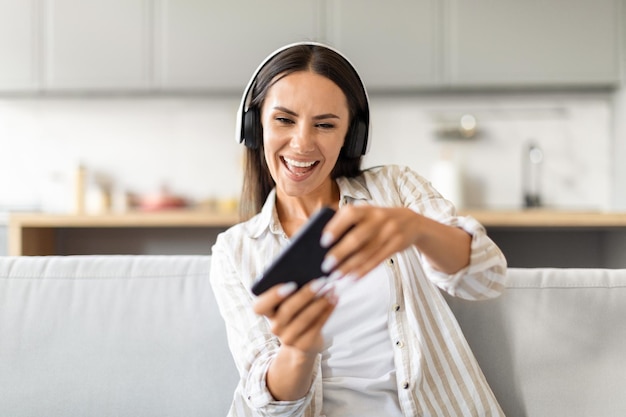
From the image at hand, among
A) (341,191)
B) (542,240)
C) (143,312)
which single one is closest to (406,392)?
(341,191)

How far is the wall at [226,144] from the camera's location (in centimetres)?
383

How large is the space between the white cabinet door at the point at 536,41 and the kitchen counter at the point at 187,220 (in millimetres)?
744

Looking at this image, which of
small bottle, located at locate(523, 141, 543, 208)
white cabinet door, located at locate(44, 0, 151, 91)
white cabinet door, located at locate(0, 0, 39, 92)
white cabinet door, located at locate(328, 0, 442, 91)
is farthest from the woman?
white cabinet door, located at locate(0, 0, 39, 92)

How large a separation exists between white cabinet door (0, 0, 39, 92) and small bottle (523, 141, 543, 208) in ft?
8.63

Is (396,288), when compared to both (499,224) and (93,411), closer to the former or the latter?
(93,411)

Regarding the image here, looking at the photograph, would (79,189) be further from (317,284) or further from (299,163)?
(317,284)

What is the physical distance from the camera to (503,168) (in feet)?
12.7

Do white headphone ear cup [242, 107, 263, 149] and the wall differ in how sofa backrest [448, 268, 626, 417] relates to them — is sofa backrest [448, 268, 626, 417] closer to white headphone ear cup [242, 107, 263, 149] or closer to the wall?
white headphone ear cup [242, 107, 263, 149]

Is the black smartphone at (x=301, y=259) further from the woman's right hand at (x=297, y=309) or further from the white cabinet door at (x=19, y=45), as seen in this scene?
the white cabinet door at (x=19, y=45)

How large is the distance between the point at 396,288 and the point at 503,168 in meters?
2.74

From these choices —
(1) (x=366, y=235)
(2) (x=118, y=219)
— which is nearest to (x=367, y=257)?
(1) (x=366, y=235)

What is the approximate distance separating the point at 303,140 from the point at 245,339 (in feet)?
1.20

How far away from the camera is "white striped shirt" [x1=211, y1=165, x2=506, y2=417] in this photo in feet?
3.78

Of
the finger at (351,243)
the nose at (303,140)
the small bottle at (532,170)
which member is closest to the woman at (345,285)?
the nose at (303,140)
